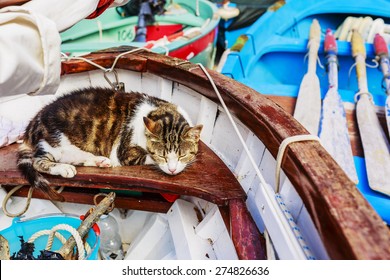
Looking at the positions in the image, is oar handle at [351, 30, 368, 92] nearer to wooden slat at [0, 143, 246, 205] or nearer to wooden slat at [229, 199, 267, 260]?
wooden slat at [0, 143, 246, 205]

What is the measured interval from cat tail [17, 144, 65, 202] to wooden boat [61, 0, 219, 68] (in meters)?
2.50

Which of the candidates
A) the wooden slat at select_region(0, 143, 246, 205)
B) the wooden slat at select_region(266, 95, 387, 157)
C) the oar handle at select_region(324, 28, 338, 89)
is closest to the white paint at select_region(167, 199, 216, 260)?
the wooden slat at select_region(0, 143, 246, 205)

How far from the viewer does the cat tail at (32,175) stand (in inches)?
70.4

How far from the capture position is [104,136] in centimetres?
208

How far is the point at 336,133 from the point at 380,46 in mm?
1609

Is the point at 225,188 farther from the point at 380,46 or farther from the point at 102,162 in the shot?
the point at 380,46

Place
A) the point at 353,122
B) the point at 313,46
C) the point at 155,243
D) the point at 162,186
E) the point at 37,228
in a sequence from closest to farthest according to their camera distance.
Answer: the point at 162,186, the point at 37,228, the point at 155,243, the point at 353,122, the point at 313,46

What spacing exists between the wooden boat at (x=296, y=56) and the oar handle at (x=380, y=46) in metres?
0.08

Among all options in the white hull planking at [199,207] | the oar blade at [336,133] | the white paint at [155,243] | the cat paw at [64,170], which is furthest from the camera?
the oar blade at [336,133]

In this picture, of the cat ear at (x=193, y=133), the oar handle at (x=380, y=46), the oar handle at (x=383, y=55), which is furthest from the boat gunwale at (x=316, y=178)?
the oar handle at (x=380, y=46)

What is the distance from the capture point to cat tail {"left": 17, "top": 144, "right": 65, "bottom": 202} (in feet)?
5.87

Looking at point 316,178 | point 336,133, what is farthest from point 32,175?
point 336,133

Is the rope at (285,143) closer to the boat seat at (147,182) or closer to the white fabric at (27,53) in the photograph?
the boat seat at (147,182)
